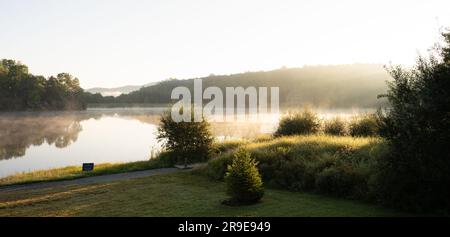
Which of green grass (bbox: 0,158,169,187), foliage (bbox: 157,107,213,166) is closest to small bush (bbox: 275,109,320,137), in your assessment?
foliage (bbox: 157,107,213,166)

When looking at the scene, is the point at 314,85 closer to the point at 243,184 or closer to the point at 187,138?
the point at 187,138

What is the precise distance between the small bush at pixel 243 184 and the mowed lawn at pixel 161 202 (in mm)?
419

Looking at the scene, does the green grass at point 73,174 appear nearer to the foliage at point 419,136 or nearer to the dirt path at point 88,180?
the dirt path at point 88,180

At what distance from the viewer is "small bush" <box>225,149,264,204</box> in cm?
1380

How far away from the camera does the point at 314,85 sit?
5054 inches

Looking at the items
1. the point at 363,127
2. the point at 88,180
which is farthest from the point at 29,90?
the point at 363,127

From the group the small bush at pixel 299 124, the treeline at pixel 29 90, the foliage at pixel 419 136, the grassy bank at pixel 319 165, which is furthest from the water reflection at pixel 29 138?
the treeline at pixel 29 90

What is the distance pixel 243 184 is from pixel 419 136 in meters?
5.81

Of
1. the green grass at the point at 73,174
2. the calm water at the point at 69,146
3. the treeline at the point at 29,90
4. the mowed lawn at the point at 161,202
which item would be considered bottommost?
the calm water at the point at 69,146

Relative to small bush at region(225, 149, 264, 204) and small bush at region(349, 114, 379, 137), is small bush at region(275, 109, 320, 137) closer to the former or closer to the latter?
small bush at region(349, 114, 379, 137)

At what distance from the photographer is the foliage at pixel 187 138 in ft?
90.0

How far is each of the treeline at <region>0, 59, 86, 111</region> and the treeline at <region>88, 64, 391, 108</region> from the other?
33.9 meters
